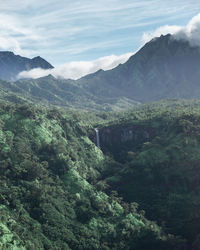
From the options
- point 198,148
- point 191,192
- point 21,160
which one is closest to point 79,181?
point 21,160

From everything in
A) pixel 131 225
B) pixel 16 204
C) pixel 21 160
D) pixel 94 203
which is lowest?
pixel 131 225

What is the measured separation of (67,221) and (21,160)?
57.0m

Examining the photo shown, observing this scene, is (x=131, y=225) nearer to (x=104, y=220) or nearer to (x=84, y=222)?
(x=104, y=220)

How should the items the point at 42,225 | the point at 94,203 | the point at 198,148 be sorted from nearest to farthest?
the point at 42,225, the point at 94,203, the point at 198,148

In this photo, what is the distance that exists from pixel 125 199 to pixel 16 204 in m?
74.1

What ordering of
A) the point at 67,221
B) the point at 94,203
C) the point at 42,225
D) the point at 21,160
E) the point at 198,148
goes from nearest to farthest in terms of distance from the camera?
1. the point at 42,225
2. the point at 67,221
3. the point at 94,203
4. the point at 21,160
5. the point at 198,148

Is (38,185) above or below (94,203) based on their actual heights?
above

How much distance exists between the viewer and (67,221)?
151875 mm

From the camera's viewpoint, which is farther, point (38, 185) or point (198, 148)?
point (198, 148)

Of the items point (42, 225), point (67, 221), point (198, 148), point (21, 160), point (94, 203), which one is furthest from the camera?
point (198, 148)

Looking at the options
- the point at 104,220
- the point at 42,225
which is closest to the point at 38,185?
the point at 42,225

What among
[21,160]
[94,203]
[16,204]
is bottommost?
[94,203]

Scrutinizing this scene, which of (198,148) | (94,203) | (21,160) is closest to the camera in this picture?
(94,203)

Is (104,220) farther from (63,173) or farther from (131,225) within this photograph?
(63,173)
